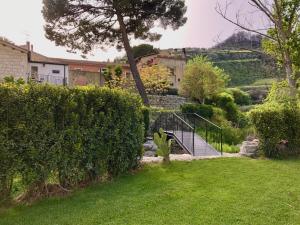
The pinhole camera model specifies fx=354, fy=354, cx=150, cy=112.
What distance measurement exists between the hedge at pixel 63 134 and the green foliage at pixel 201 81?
17498 mm

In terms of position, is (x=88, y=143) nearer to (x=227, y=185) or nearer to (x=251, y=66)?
(x=227, y=185)

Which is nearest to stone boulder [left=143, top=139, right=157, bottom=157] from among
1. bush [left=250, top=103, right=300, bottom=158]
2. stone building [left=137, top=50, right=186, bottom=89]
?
bush [left=250, top=103, right=300, bottom=158]

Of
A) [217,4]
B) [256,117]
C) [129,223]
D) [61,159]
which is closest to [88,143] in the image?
[61,159]

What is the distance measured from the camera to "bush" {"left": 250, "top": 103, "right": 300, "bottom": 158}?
416 inches

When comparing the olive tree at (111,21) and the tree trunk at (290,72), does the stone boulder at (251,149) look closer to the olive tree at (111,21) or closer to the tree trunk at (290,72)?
the tree trunk at (290,72)

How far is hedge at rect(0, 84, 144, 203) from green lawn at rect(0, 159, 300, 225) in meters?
0.44

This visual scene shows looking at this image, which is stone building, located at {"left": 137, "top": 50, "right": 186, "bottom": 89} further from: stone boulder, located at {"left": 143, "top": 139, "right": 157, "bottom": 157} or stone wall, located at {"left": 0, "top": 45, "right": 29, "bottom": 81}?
stone boulder, located at {"left": 143, "top": 139, "right": 157, "bottom": 157}

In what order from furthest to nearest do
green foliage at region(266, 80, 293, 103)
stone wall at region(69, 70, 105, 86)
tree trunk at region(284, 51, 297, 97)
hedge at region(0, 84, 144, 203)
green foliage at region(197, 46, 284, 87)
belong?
green foliage at region(197, 46, 284, 87)
stone wall at region(69, 70, 105, 86)
tree trunk at region(284, 51, 297, 97)
green foliage at region(266, 80, 293, 103)
hedge at region(0, 84, 144, 203)

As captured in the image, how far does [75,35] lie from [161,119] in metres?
7.87

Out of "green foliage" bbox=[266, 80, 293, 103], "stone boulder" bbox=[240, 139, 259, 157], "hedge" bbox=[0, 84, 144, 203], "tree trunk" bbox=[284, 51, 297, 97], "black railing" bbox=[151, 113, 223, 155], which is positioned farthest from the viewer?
"black railing" bbox=[151, 113, 223, 155]

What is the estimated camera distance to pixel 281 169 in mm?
8758

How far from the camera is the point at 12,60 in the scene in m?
24.4

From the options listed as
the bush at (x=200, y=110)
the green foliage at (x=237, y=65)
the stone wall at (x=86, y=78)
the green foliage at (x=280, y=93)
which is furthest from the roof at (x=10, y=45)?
the green foliage at (x=237, y=65)

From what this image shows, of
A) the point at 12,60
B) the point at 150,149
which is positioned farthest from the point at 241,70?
the point at 150,149
